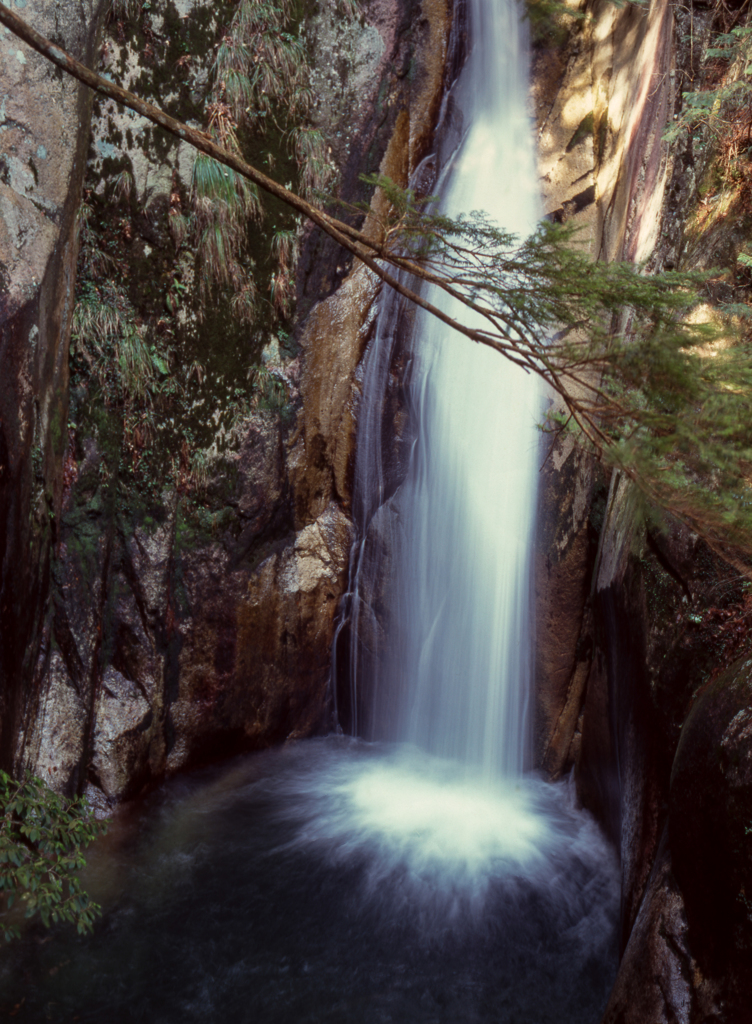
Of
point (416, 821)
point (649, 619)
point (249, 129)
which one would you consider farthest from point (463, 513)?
point (249, 129)

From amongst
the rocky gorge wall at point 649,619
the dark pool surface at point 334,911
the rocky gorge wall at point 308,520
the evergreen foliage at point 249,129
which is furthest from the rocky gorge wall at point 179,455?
the rocky gorge wall at point 649,619

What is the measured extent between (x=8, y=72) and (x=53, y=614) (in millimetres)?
3792

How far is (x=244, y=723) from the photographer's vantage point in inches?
265

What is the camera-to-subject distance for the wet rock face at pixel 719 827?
2859mm

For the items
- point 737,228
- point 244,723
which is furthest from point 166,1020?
point 737,228

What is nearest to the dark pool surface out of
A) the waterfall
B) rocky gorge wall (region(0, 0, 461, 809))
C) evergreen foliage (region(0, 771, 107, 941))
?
rocky gorge wall (region(0, 0, 461, 809))

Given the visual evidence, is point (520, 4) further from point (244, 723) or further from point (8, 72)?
point (244, 723)

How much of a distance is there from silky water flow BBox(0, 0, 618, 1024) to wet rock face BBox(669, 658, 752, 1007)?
151 centimetres

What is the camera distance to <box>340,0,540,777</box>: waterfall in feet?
23.5

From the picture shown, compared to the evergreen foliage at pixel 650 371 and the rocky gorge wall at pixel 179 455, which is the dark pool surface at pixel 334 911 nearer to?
the rocky gorge wall at pixel 179 455

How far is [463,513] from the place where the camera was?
740 cm

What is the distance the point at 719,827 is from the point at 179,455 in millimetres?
4990

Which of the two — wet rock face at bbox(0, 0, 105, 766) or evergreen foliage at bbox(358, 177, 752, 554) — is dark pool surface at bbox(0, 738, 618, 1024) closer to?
wet rock face at bbox(0, 0, 105, 766)

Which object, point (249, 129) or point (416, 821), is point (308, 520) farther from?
Result: point (249, 129)
